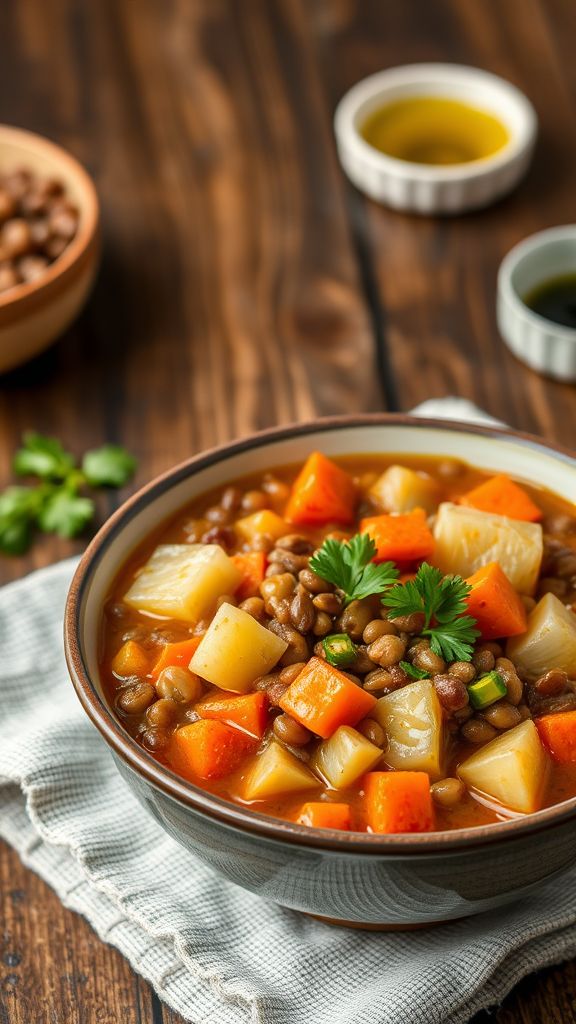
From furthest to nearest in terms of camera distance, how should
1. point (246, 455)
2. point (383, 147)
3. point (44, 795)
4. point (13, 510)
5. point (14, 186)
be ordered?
point (383, 147)
point (14, 186)
point (13, 510)
point (246, 455)
point (44, 795)

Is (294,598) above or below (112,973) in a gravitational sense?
above

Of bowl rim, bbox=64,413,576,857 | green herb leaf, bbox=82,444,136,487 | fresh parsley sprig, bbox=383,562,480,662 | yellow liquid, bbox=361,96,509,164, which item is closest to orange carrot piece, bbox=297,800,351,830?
bowl rim, bbox=64,413,576,857

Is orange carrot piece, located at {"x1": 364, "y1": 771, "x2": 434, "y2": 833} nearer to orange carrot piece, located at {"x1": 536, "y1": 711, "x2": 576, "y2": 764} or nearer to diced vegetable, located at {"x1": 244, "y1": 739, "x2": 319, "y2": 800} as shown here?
diced vegetable, located at {"x1": 244, "y1": 739, "x2": 319, "y2": 800}

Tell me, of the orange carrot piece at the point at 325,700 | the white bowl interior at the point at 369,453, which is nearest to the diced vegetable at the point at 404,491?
the white bowl interior at the point at 369,453

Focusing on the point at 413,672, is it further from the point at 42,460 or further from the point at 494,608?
the point at 42,460

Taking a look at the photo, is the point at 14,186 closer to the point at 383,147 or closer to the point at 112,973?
the point at 383,147

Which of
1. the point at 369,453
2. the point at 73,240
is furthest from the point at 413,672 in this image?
the point at 73,240

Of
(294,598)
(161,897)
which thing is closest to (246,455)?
A: (294,598)
